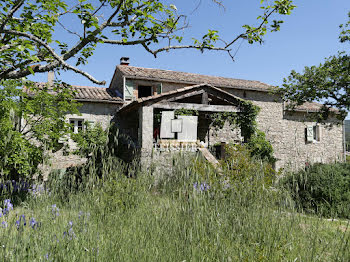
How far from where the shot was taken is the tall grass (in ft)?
6.81

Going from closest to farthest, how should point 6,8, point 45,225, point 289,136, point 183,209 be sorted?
point 183,209, point 45,225, point 6,8, point 289,136

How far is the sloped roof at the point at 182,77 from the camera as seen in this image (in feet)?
48.7

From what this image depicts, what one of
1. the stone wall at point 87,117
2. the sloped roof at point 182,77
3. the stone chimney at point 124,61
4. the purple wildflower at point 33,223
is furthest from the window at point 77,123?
the purple wildflower at point 33,223

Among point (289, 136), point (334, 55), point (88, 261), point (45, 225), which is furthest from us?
point (289, 136)

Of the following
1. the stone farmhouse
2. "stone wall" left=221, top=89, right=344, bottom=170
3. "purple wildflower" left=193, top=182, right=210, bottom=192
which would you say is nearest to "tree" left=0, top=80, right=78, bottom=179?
the stone farmhouse

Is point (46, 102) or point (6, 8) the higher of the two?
point (6, 8)

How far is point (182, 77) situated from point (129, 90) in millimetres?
3564

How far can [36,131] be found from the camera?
7.70 meters

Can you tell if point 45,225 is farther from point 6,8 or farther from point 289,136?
point 289,136

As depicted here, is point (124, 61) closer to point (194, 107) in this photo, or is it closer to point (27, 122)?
point (194, 107)

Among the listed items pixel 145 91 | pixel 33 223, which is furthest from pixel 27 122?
pixel 145 91

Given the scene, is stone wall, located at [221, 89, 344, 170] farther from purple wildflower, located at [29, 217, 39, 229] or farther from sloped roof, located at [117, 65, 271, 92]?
purple wildflower, located at [29, 217, 39, 229]

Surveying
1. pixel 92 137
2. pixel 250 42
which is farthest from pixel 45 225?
pixel 92 137

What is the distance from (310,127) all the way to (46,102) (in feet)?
56.6
